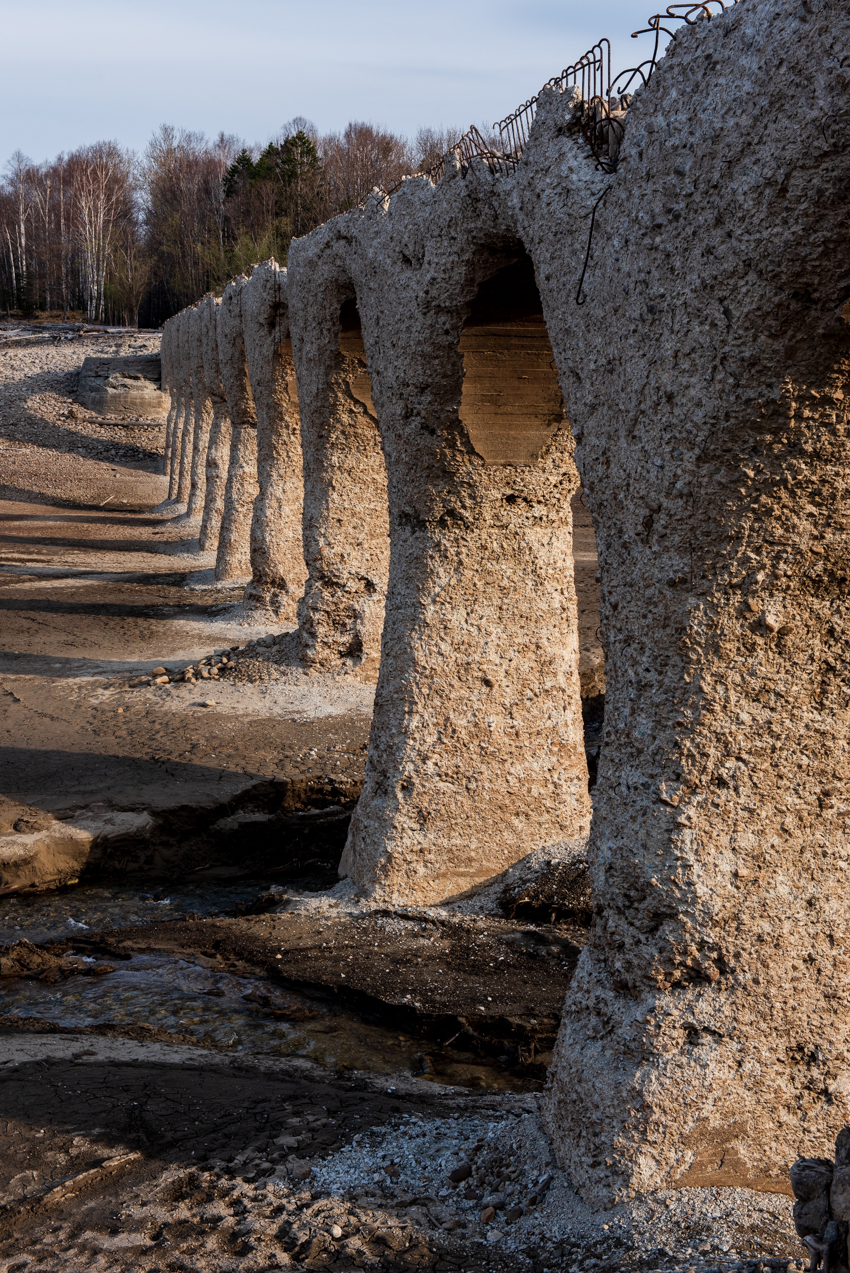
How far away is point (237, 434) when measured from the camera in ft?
44.5

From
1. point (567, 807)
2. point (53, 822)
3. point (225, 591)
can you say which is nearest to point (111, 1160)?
point (567, 807)

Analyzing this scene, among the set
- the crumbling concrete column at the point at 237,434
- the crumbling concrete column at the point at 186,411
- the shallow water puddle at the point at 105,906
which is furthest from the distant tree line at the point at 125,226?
the shallow water puddle at the point at 105,906

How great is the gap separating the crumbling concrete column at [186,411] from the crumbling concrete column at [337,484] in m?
11.4

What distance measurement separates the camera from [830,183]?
7.50 feet

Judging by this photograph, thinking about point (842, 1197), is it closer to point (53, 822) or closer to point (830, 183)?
point (830, 183)

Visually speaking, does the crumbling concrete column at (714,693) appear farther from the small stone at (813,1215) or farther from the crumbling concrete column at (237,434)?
the crumbling concrete column at (237,434)

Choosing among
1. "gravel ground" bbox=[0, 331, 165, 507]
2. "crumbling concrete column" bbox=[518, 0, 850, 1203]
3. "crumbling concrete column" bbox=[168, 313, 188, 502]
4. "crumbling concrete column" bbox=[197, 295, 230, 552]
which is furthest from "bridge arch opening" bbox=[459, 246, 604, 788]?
"gravel ground" bbox=[0, 331, 165, 507]

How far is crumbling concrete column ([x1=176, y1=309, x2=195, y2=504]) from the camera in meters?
20.0

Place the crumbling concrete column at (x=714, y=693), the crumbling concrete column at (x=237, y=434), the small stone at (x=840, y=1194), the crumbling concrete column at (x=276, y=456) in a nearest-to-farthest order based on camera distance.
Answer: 1. the small stone at (x=840, y=1194)
2. the crumbling concrete column at (x=714, y=693)
3. the crumbling concrete column at (x=276, y=456)
4. the crumbling concrete column at (x=237, y=434)

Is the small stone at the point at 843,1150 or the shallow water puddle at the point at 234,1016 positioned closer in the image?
the small stone at the point at 843,1150

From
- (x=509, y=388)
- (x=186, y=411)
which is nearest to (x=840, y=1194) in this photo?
(x=509, y=388)

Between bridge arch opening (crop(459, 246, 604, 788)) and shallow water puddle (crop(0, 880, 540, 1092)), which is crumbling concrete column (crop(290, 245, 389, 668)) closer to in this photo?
bridge arch opening (crop(459, 246, 604, 788))

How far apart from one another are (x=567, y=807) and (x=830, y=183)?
3.77 meters

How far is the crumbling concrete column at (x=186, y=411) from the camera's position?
787 inches
